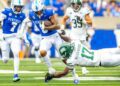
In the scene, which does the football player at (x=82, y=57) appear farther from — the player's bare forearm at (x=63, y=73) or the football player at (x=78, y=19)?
the football player at (x=78, y=19)

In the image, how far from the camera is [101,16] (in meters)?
25.2

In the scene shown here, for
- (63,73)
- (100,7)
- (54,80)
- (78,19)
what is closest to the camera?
(63,73)

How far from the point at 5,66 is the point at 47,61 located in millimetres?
4269

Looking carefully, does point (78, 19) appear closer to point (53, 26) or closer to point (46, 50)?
point (53, 26)

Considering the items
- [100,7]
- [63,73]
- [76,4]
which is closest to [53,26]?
[76,4]

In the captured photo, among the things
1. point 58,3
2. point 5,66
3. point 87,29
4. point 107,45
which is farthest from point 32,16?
point 58,3

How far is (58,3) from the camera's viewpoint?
83.0 ft

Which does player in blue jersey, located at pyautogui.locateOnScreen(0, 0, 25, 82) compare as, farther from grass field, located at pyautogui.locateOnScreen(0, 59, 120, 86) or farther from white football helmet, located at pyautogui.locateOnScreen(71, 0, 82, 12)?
white football helmet, located at pyautogui.locateOnScreen(71, 0, 82, 12)

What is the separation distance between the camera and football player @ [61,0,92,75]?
14.0 metres

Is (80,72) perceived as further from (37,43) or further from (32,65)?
(32,65)

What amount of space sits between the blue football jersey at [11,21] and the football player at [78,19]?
3.13 ft

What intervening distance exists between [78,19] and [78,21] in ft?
0.34

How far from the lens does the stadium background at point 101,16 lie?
2258 centimetres

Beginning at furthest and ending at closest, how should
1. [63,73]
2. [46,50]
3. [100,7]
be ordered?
[100,7] → [46,50] → [63,73]
